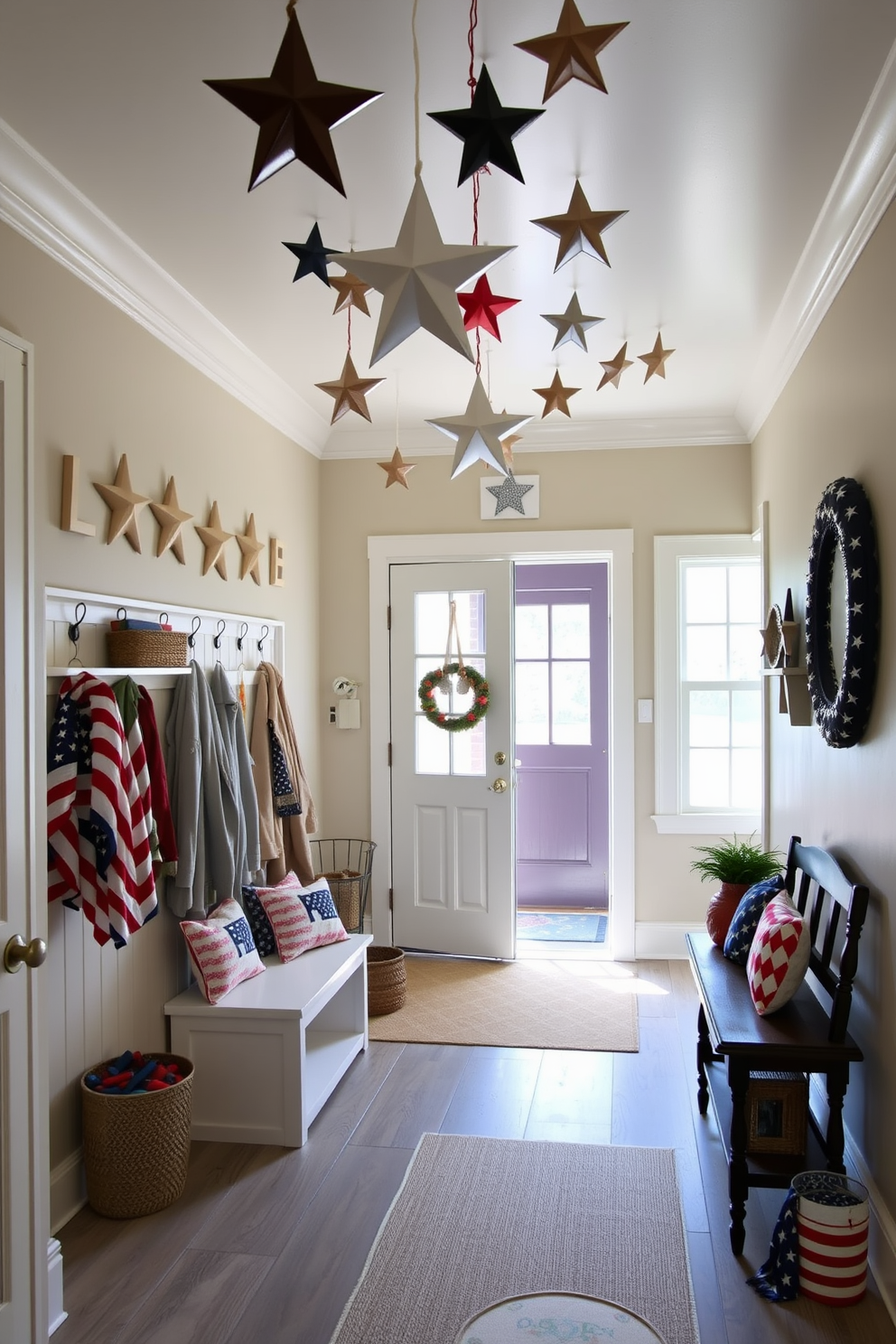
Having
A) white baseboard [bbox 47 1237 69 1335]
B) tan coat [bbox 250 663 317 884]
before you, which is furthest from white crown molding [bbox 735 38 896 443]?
white baseboard [bbox 47 1237 69 1335]

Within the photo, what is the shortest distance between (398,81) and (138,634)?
5.17 feet

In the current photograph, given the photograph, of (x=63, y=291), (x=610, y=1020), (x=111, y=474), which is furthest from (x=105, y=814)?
(x=610, y=1020)

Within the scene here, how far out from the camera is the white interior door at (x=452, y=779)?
5.04m

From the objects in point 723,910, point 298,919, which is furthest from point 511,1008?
point 723,910

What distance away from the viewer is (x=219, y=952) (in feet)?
10.5

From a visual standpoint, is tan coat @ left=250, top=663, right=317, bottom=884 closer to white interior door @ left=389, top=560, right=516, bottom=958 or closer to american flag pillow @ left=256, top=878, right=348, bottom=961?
american flag pillow @ left=256, top=878, right=348, bottom=961

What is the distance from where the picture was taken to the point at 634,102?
2193 millimetres

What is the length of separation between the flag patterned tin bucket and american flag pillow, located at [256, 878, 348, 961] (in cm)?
189

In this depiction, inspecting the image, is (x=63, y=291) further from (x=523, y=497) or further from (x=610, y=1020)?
(x=610, y=1020)

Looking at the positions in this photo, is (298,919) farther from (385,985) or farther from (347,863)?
(347,863)

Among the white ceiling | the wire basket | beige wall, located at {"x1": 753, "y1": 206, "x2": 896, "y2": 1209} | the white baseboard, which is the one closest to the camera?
the white ceiling

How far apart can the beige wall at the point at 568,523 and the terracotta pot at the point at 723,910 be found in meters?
1.63

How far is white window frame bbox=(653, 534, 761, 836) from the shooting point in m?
4.93

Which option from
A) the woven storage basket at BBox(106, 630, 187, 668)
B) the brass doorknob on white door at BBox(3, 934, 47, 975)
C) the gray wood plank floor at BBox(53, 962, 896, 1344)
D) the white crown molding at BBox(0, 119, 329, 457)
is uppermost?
the white crown molding at BBox(0, 119, 329, 457)
